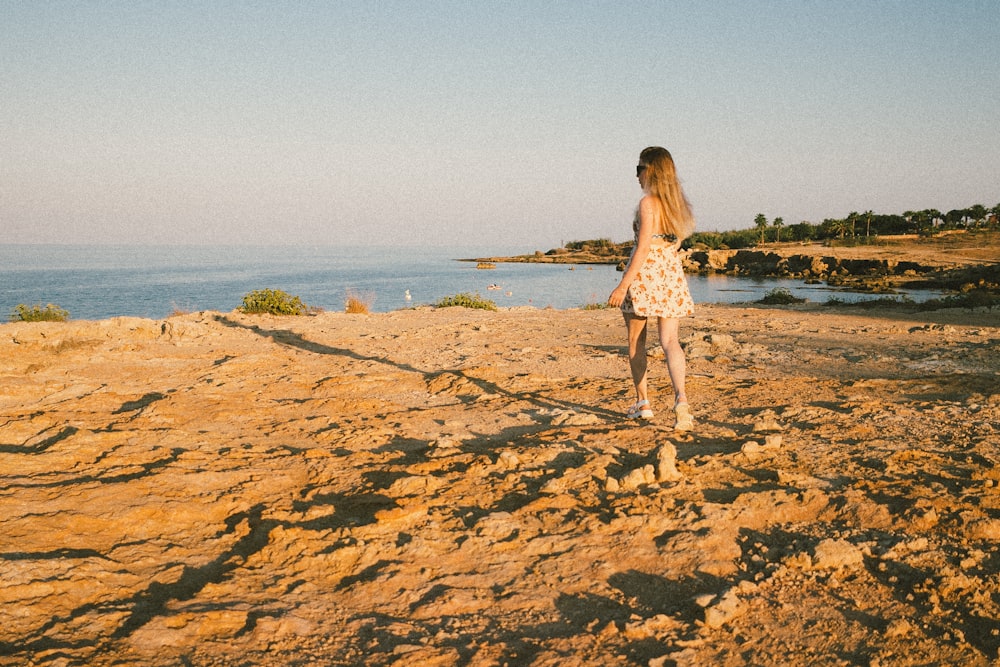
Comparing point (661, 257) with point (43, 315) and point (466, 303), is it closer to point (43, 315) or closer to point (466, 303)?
point (466, 303)

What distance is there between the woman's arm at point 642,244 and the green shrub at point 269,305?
10287 mm

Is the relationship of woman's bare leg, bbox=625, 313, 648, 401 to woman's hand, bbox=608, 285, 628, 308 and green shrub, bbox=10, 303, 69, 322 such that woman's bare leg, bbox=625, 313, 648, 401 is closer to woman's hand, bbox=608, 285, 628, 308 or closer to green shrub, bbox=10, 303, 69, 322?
woman's hand, bbox=608, 285, 628, 308

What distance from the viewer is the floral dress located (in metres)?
4.27

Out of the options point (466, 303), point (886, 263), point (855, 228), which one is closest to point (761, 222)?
point (855, 228)

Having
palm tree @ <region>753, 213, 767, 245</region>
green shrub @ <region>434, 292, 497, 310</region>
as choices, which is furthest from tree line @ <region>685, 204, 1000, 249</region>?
green shrub @ <region>434, 292, 497, 310</region>

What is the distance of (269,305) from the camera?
13234 millimetres

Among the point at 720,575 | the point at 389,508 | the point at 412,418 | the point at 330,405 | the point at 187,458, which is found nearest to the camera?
the point at 720,575

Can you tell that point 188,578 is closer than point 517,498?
Yes

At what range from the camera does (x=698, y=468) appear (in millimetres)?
3354

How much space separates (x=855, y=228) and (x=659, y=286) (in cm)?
6904

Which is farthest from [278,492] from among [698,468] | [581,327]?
[581,327]

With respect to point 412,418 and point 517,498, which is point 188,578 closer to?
point 517,498

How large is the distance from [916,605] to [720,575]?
0.62 meters

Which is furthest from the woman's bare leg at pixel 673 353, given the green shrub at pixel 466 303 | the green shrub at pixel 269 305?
the green shrub at pixel 269 305
